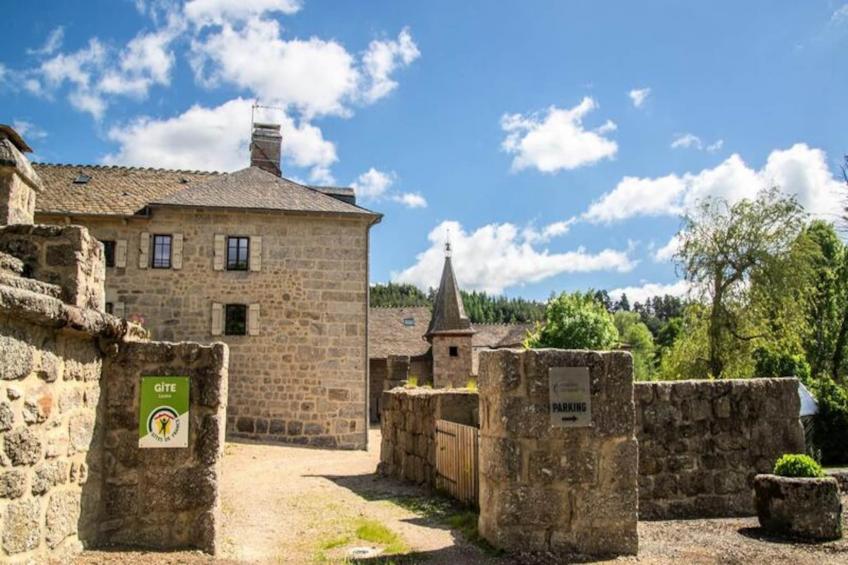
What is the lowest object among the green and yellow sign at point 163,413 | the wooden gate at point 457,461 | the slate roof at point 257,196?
the wooden gate at point 457,461

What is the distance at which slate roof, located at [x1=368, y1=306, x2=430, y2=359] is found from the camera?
106 ft

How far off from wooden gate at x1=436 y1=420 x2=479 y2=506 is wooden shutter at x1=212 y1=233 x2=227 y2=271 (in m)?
10.4

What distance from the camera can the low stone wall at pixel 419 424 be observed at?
10234 mm

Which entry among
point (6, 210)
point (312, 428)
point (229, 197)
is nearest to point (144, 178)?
point (229, 197)

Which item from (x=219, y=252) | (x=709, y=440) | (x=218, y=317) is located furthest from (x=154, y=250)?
(x=709, y=440)

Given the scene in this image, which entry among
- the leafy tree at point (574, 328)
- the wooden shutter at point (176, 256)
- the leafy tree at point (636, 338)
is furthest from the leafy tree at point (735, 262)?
the leafy tree at point (636, 338)

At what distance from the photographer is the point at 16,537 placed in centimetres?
414

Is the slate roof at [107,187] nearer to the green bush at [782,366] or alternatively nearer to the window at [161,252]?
the window at [161,252]

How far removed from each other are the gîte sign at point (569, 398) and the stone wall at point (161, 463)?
310 centimetres

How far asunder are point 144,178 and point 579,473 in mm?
Result: 18478

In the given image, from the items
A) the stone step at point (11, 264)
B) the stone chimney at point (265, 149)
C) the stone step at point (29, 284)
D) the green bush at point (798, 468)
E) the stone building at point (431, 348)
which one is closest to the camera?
the stone step at point (29, 284)

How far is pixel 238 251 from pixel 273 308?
75.3 inches

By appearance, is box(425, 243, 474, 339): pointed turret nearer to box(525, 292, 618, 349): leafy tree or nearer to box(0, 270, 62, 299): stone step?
box(525, 292, 618, 349): leafy tree

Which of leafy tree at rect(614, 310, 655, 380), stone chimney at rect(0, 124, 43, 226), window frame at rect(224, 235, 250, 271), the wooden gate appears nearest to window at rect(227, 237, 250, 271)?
window frame at rect(224, 235, 250, 271)
